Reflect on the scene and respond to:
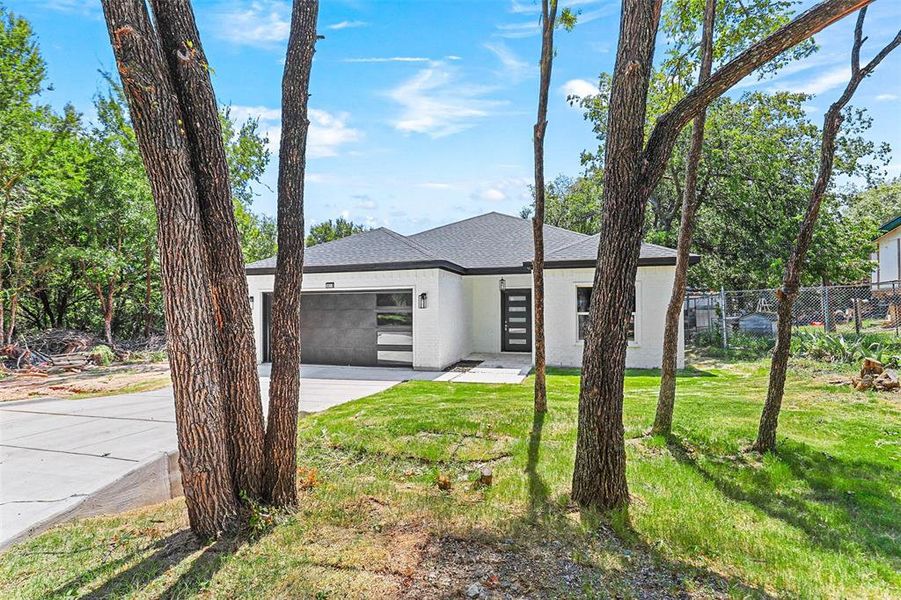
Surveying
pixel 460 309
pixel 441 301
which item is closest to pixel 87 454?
pixel 441 301

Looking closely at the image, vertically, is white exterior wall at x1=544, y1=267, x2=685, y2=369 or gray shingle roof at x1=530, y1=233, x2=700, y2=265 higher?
gray shingle roof at x1=530, y1=233, x2=700, y2=265

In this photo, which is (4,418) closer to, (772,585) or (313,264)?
(313,264)

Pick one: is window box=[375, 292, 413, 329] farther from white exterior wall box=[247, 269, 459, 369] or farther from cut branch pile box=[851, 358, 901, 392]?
cut branch pile box=[851, 358, 901, 392]

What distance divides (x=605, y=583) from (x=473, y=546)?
2.61 feet

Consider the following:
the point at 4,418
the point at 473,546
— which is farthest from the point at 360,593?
the point at 4,418

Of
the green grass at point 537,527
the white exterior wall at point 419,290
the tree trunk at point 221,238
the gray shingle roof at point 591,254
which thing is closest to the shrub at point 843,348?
the gray shingle roof at point 591,254

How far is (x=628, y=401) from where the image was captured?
6848 millimetres

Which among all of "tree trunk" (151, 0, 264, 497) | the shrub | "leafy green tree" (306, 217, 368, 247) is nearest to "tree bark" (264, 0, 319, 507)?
"tree trunk" (151, 0, 264, 497)

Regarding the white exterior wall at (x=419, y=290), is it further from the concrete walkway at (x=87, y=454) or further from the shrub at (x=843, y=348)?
the shrub at (x=843, y=348)

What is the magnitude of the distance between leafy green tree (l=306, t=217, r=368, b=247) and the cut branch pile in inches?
1212

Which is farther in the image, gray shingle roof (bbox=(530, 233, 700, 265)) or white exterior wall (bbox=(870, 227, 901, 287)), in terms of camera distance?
white exterior wall (bbox=(870, 227, 901, 287))

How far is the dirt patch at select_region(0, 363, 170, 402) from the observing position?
8.74m

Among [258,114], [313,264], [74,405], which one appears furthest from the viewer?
[258,114]

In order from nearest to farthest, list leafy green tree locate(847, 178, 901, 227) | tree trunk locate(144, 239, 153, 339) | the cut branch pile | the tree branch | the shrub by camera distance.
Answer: the tree branch
the cut branch pile
the shrub
tree trunk locate(144, 239, 153, 339)
leafy green tree locate(847, 178, 901, 227)
